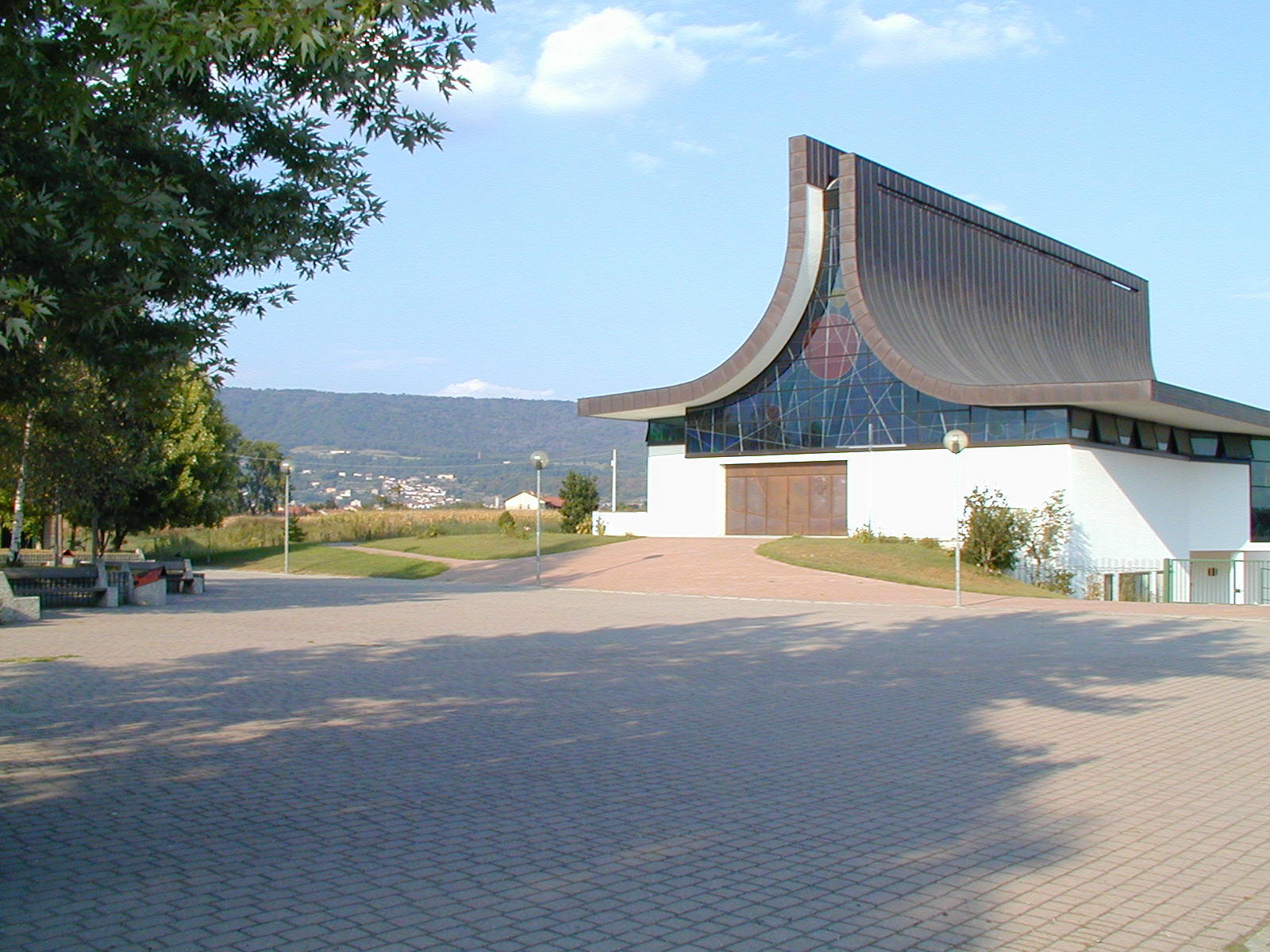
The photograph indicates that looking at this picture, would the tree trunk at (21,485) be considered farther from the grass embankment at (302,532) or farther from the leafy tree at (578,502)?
the leafy tree at (578,502)

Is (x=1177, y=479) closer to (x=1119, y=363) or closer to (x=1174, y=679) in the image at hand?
(x=1119, y=363)

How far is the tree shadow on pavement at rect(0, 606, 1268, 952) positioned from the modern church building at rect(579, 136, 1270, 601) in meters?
22.9

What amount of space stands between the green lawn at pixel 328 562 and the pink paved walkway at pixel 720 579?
1179 millimetres

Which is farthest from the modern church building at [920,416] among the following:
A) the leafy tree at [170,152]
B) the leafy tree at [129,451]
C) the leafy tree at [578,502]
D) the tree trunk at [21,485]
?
the leafy tree at [170,152]

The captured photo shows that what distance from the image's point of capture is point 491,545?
38.2m

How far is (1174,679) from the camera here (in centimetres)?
1197

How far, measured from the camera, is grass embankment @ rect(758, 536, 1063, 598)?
26.7 m

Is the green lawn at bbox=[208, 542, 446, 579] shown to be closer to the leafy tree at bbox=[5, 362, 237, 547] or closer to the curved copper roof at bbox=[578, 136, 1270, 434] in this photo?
the leafy tree at bbox=[5, 362, 237, 547]

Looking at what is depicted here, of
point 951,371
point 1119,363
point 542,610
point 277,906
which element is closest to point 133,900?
point 277,906

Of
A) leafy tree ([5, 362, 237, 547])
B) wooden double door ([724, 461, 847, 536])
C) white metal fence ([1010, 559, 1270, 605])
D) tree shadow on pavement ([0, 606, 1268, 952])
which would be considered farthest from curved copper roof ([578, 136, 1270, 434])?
tree shadow on pavement ([0, 606, 1268, 952])

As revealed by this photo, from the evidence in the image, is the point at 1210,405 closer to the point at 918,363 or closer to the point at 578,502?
the point at 918,363

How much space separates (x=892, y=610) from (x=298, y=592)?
1248 centimetres

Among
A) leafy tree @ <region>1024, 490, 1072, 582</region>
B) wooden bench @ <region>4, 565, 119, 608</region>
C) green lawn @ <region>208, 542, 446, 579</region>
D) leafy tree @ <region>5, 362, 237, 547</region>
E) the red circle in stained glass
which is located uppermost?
the red circle in stained glass

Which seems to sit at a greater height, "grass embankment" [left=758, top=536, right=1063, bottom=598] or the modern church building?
the modern church building
